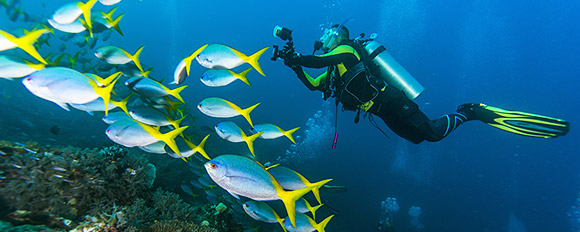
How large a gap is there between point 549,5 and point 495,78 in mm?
16869

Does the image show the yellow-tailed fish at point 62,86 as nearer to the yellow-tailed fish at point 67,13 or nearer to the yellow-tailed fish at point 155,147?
the yellow-tailed fish at point 155,147

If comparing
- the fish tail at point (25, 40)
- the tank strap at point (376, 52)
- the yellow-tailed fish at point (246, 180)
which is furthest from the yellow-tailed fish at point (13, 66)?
the tank strap at point (376, 52)

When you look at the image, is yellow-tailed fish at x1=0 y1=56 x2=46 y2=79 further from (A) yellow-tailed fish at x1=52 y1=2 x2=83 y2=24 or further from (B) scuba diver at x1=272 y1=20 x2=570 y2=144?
(B) scuba diver at x1=272 y1=20 x2=570 y2=144

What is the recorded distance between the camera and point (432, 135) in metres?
4.89

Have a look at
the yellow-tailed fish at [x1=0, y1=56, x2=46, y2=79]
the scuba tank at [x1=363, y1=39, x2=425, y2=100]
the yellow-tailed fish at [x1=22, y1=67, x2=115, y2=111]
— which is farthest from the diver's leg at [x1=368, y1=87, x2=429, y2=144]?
the yellow-tailed fish at [x1=0, y1=56, x2=46, y2=79]

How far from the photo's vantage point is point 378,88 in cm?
443

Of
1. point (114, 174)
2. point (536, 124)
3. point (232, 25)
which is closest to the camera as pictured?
point (114, 174)

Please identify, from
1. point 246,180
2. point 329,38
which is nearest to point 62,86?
point 246,180

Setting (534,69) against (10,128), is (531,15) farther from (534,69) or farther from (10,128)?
(10,128)

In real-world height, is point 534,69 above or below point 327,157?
above

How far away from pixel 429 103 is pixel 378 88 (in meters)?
48.6

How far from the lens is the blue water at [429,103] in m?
18.8

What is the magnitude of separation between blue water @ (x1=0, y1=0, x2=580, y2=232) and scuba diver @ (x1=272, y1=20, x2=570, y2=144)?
29.9 ft

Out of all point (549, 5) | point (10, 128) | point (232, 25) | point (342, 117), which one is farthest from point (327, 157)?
point (549, 5)
